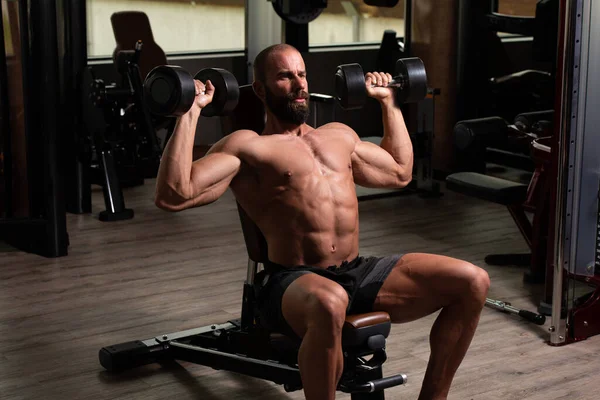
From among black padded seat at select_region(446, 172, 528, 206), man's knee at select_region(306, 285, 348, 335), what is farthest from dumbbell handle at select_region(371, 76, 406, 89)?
black padded seat at select_region(446, 172, 528, 206)

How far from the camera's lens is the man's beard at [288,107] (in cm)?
268

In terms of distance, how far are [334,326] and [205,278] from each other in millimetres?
1887

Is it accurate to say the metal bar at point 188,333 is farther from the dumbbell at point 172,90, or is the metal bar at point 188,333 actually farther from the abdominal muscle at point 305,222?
the dumbbell at point 172,90

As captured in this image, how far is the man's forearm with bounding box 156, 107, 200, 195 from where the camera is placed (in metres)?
2.46

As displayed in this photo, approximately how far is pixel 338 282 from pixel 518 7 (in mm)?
6444

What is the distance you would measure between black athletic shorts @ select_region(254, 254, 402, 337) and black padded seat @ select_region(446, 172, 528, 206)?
1.58 m

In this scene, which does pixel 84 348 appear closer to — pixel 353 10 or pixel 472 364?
pixel 472 364

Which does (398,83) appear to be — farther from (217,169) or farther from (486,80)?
(486,80)

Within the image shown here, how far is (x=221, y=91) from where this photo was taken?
2.58 metres

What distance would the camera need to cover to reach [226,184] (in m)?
2.60

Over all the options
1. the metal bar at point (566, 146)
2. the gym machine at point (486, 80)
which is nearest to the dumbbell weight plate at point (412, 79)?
the metal bar at point (566, 146)

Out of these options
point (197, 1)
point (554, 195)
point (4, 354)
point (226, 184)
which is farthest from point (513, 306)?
point (197, 1)

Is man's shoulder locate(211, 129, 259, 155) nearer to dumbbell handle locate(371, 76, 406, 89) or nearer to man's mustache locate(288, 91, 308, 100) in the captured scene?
man's mustache locate(288, 91, 308, 100)

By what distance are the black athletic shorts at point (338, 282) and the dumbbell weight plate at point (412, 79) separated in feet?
1.67
